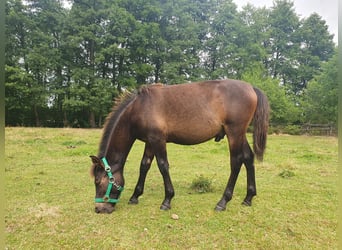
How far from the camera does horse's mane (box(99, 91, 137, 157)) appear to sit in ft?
12.6

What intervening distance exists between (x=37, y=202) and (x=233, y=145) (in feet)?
11.0

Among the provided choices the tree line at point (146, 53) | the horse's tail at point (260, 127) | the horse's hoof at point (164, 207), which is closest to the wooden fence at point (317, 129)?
the tree line at point (146, 53)

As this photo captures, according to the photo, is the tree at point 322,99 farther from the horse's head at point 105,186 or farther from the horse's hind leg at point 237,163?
the horse's head at point 105,186

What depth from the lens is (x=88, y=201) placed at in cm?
409

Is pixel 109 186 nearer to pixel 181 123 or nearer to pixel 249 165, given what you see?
pixel 181 123

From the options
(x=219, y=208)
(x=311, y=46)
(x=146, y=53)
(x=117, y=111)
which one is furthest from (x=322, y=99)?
(x=117, y=111)

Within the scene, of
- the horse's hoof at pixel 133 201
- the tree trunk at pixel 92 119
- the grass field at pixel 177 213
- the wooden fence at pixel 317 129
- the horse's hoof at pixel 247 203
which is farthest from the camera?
the tree trunk at pixel 92 119

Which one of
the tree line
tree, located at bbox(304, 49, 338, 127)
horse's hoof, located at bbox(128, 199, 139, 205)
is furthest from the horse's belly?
the tree line

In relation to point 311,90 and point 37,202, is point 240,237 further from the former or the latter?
point 311,90

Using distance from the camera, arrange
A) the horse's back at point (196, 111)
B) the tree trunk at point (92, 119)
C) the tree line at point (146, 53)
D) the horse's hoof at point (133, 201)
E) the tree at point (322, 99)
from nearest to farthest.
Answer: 1. the horse's back at point (196, 111)
2. the horse's hoof at point (133, 201)
3. the tree at point (322, 99)
4. the tree line at point (146, 53)
5. the tree trunk at point (92, 119)

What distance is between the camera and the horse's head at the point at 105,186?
3.64m

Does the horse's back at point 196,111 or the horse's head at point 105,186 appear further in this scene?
the horse's back at point 196,111

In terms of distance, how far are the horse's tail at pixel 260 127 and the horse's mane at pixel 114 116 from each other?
2067mm

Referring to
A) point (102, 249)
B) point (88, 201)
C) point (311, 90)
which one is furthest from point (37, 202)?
point (311, 90)
